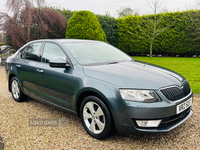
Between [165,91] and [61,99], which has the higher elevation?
[165,91]

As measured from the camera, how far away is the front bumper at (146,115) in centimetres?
233

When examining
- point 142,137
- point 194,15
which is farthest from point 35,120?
point 194,15

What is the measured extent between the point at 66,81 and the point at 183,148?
200 cm

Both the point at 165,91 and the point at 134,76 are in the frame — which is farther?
the point at 134,76

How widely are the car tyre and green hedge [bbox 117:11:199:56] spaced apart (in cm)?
1585

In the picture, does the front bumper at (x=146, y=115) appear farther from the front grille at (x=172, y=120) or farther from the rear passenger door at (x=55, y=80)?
the rear passenger door at (x=55, y=80)

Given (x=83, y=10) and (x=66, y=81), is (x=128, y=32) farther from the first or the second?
(x=66, y=81)

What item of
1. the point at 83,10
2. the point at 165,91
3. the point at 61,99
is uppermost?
the point at 83,10

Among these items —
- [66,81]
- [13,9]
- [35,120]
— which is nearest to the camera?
[66,81]

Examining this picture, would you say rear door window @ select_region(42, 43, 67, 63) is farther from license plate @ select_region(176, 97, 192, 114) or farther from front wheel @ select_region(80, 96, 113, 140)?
license plate @ select_region(176, 97, 192, 114)

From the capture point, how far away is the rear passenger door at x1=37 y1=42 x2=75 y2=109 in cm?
310

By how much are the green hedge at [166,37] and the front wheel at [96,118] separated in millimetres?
17194

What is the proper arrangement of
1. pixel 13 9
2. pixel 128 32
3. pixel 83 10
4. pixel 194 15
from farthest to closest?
pixel 128 32, pixel 194 15, pixel 83 10, pixel 13 9

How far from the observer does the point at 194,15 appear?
17.9 m
